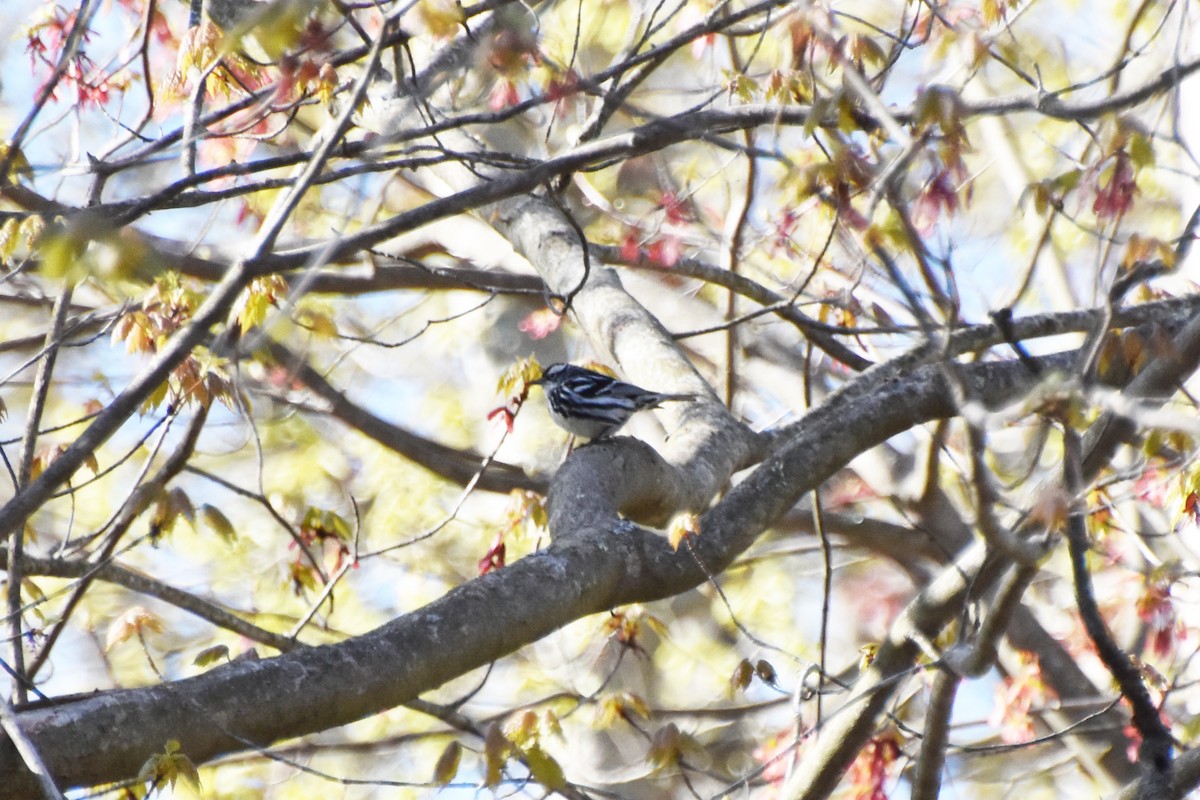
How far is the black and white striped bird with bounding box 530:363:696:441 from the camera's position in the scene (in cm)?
641

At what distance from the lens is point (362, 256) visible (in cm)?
620

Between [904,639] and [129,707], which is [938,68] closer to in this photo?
[904,639]

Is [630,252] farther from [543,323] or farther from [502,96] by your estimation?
[502,96]

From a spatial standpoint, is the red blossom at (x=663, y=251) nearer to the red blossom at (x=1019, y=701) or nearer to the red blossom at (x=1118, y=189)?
the red blossom at (x=1118, y=189)

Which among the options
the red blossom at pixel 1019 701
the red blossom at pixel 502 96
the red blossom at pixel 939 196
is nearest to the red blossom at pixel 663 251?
the red blossom at pixel 502 96

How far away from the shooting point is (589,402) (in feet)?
21.8

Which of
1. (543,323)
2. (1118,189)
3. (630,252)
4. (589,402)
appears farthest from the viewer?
(543,323)

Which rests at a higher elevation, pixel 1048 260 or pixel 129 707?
pixel 1048 260

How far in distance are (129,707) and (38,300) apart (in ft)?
14.3

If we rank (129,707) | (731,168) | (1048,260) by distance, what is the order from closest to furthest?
(129,707) < (1048,260) < (731,168)

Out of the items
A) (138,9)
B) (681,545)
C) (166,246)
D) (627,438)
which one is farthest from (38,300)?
(681,545)

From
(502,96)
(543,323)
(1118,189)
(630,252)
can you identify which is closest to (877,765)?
(1118,189)

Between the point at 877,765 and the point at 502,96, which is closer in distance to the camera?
the point at 877,765

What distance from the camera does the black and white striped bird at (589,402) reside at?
641 cm
